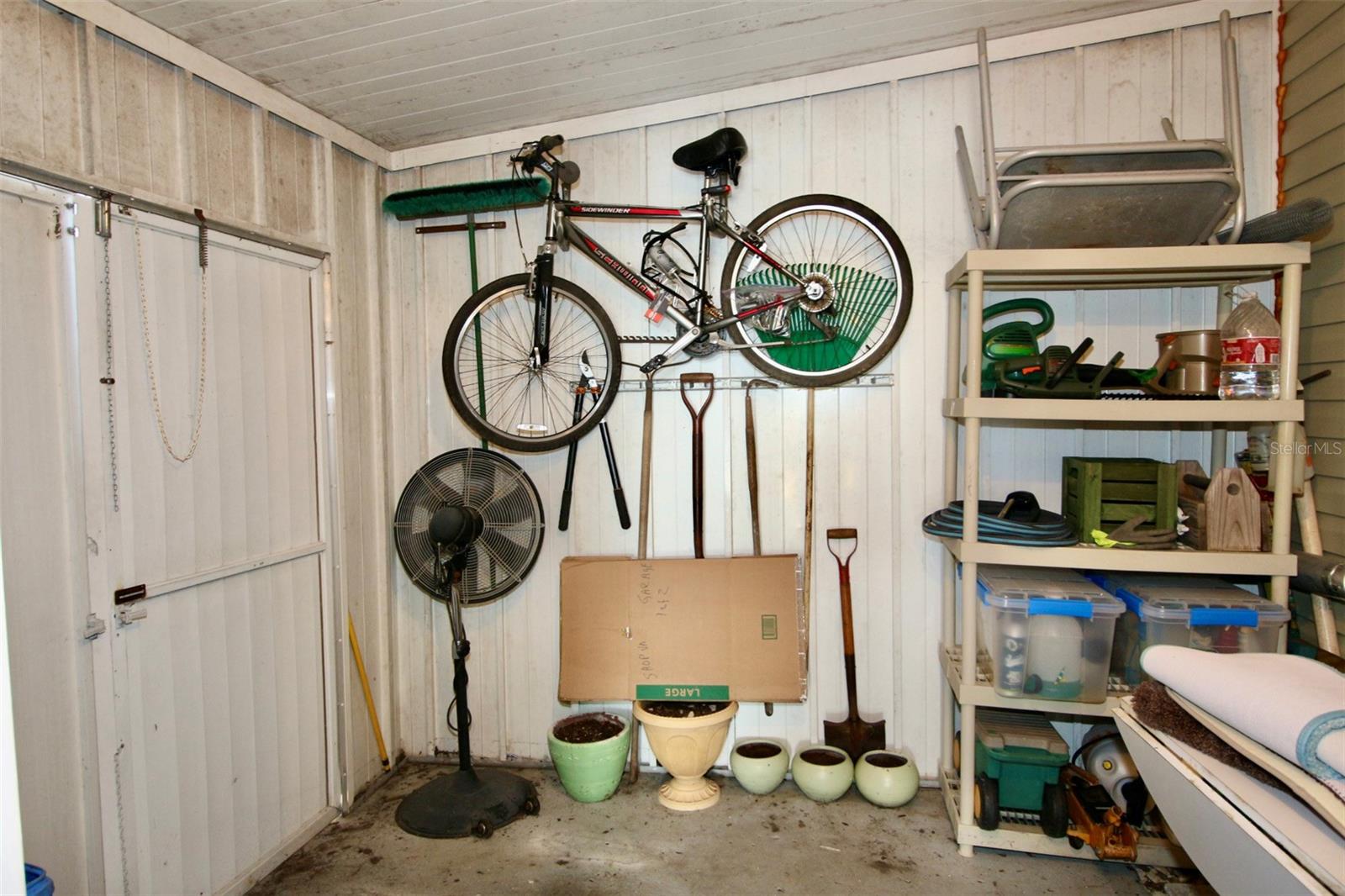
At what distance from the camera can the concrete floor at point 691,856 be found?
96.1 inches

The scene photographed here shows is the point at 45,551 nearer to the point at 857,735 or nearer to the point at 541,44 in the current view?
the point at 541,44

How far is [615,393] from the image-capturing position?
310 centimetres

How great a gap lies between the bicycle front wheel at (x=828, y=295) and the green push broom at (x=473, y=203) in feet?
2.82

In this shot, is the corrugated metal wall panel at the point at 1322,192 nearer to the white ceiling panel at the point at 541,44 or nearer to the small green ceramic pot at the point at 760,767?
the white ceiling panel at the point at 541,44

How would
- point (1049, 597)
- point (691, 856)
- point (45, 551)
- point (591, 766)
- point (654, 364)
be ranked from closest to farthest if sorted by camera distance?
point (45, 551)
point (1049, 597)
point (691, 856)
point (591, 766)
point (654, 364)

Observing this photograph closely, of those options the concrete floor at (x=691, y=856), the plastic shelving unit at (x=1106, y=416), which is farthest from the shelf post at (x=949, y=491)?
the concrete floor at (x=691, y=856)

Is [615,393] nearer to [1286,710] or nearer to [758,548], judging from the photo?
[758,548]

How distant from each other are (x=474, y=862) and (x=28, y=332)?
2.06 metres

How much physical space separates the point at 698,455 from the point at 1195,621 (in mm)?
1726

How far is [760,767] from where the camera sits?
2.91m

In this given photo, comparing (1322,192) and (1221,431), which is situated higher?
(1322,192)

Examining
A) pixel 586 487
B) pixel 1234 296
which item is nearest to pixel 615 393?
pixel 586 487

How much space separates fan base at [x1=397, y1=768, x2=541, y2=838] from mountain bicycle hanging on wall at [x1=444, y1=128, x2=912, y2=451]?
1.31m

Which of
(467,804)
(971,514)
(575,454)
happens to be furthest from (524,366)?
(971,514)
